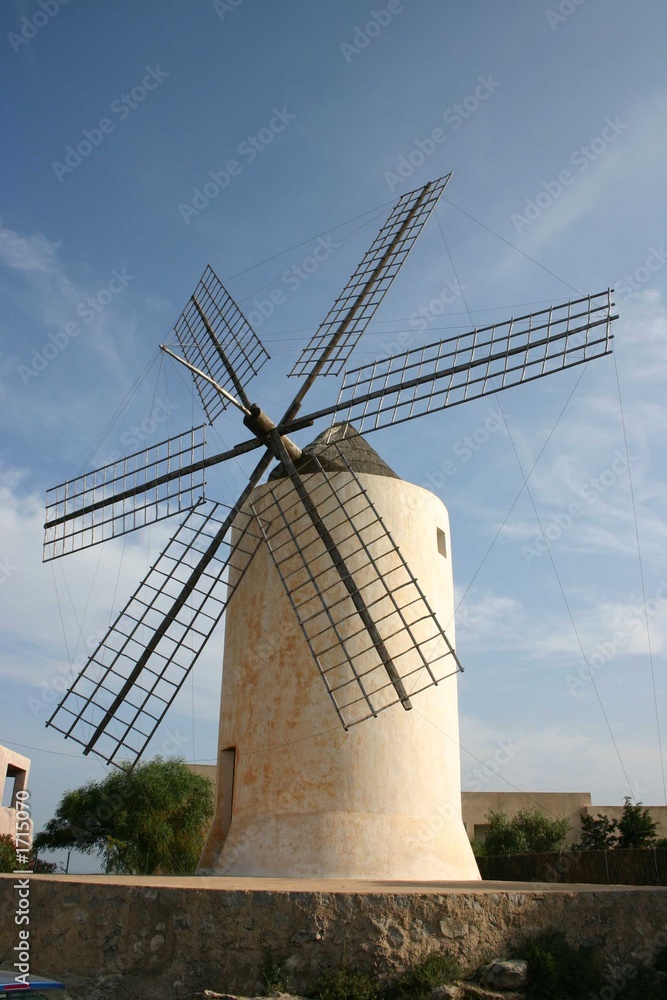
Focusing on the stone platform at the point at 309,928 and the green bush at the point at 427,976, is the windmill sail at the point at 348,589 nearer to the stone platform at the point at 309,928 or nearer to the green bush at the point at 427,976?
the stone platform at the point at 309,928

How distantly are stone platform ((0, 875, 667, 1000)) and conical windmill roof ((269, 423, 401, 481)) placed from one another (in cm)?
434

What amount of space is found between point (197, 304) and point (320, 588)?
4.78 metres

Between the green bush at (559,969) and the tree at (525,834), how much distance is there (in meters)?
11.8

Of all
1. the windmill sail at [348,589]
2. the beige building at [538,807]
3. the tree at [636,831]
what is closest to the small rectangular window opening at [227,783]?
the windmill sail at [348,589]

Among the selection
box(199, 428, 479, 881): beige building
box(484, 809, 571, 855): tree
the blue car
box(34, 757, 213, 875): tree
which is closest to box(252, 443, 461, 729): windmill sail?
box(199, 428, 479, 881): beige building

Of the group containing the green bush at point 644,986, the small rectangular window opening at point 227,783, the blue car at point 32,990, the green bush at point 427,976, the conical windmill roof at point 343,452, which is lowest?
the green bush at point 644,986

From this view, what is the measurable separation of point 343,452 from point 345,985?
5.32 m

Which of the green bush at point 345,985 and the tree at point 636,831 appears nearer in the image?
the green bush at point 345,985

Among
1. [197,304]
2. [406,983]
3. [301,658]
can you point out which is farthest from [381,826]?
[197,304]

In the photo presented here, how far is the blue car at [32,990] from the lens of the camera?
355 cm

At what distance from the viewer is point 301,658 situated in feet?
25.4

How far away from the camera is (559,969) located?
4.60 meters

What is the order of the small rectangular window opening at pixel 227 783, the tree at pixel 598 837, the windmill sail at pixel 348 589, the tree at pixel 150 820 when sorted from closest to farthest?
the windmill sail at pixel 348 589, the small rectangular window opening at pixel 227 783, the tree at pixel 598 837, the tree at pixel 150 820

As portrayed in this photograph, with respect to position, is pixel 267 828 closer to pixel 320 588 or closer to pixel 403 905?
pixel 320 588
